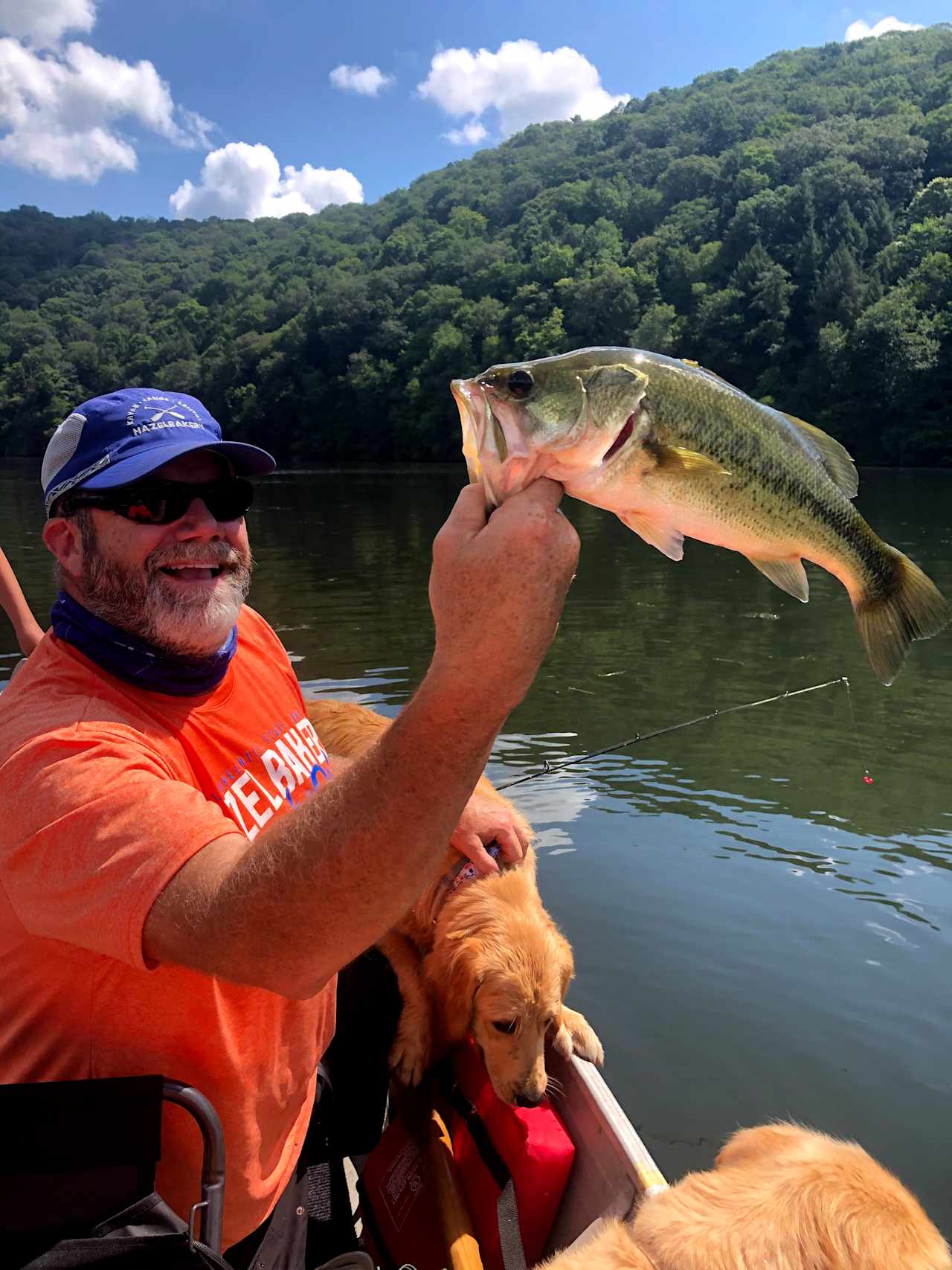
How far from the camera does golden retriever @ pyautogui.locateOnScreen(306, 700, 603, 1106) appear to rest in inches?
153

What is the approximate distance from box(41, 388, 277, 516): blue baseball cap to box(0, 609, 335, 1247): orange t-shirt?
1.62 ft

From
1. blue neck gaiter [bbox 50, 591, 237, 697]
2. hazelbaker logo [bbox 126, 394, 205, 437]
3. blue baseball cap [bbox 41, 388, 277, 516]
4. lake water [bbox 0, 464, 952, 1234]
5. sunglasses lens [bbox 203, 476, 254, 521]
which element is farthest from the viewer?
lake water [bbox 0, 464, 952, 1234]

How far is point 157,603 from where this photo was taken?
98.1 inches

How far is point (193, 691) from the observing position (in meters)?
2.46

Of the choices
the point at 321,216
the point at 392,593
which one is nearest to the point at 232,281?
the point at 321,216

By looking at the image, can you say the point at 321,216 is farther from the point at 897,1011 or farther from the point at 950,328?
the point at 897,1011

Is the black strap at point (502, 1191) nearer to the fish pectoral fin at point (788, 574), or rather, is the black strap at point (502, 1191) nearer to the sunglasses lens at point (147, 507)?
the fish pectoral fin at point (788, 574)

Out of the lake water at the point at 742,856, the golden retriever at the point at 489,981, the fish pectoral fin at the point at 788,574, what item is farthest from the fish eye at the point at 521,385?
the lake water at the point at 742,856

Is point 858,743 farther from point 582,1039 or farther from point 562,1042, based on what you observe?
point 562,1042

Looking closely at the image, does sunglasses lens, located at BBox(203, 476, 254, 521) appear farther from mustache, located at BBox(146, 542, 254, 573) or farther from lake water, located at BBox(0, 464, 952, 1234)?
lake water, located at BBox(0, 464, 952, 1234)

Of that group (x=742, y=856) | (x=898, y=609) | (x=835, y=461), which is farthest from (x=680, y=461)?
(x=742, y=856)

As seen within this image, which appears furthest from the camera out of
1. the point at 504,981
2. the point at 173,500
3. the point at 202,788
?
the point at 504,981

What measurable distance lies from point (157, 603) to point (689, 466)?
1.47 metres

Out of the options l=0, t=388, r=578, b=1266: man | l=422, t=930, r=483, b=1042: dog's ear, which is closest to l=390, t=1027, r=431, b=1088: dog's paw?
l=422, t=930, r=483, b=1042: dog's ear
